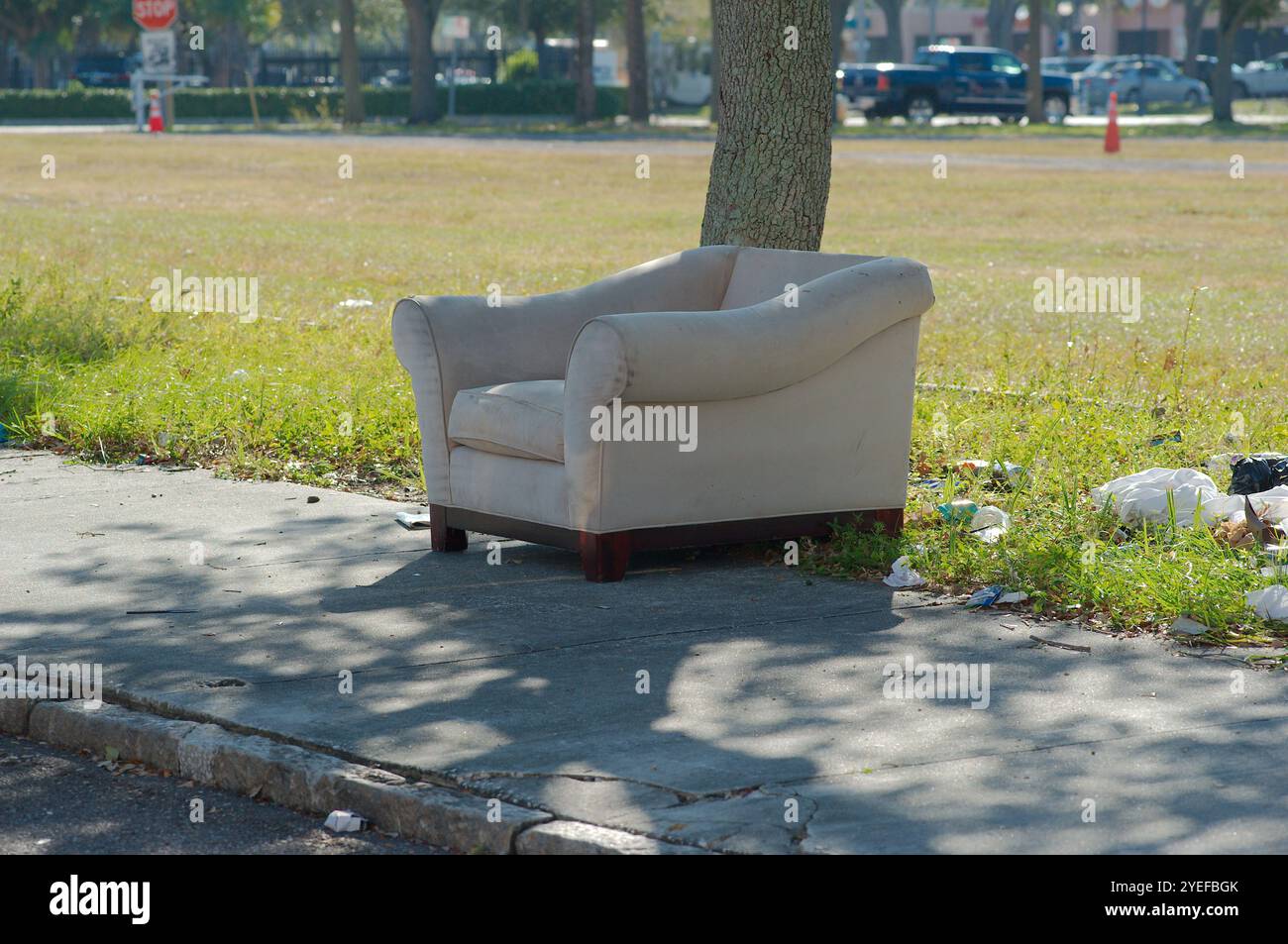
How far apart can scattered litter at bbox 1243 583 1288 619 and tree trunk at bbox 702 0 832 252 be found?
3.57m

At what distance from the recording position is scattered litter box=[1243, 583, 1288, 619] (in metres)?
5.66

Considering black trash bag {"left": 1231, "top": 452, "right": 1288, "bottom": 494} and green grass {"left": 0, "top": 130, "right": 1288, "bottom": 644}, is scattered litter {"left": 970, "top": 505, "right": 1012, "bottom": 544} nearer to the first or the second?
green grass {"left": 0, "top": 130, "right": 1288, "bottom": 644}

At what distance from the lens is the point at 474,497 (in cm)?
689

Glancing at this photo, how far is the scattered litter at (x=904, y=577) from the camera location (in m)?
6.38

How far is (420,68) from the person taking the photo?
54.8 metres

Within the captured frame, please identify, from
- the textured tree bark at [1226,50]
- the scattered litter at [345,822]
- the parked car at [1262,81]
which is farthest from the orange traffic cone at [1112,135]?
the parked car at [1262,81]

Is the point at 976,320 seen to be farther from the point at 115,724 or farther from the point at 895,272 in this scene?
the point at 115,724

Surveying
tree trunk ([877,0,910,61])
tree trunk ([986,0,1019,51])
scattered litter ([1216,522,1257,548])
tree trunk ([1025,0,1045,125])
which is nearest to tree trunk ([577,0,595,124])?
tree trunk ([1025,0,1045,125])

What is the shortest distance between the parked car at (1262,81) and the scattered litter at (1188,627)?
67.0 metres

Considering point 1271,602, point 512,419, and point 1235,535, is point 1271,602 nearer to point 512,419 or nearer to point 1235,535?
point 1235,535

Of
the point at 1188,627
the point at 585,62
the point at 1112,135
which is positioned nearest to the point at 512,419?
the point at 1188,627

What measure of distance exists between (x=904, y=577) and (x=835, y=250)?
1327cm

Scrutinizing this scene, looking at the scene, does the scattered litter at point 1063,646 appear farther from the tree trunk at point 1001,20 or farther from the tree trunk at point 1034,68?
the tree trunk at point 1001,20
